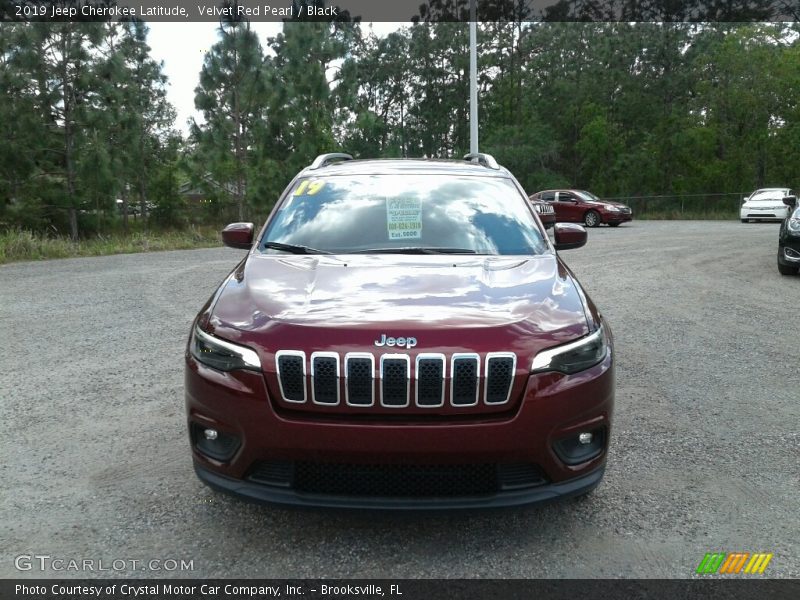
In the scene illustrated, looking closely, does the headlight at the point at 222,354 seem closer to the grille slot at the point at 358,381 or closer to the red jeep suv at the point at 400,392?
the red jeep suv at the point at 400,392

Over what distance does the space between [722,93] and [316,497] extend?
145 feet

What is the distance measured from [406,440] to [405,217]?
5.91ft

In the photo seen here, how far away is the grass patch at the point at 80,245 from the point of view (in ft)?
51.9

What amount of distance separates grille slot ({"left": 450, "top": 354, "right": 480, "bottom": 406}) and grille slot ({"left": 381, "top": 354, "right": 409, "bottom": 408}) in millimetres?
177

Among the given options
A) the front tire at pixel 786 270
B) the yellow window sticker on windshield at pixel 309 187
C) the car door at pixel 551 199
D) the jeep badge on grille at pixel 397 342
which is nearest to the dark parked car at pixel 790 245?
the front tire at pixel 786 270

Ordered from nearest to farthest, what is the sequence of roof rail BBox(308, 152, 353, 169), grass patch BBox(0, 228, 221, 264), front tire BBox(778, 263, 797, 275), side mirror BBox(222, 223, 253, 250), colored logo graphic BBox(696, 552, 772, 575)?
colored logo graphic BBox(696, 552, 772, 575), side mirror BBox(222, 223, 253, 250), roof rail BBox(308, 152, 353, 169), front tire BBox(778, 263, 797, 275), grass patch BBox(0, 228, 221, 264)

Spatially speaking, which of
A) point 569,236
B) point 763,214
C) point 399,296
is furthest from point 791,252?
point 763,214

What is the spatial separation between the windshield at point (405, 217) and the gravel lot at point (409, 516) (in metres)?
1.35

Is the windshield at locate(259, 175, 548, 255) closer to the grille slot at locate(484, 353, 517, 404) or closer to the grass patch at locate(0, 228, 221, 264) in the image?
the grille slot at locate(484, 353, 517, 404)

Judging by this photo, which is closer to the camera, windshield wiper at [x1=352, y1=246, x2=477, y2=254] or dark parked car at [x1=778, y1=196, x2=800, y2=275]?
windshield wiper at [x1=352, y1=246, x2=477, y2=254]

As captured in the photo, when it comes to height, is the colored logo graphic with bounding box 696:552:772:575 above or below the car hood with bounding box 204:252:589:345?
below

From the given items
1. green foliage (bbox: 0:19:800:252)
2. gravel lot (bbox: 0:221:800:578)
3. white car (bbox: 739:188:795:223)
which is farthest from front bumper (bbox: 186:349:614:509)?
white car (bbox: 739:188:795:223)

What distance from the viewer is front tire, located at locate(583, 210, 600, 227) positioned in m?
28.9

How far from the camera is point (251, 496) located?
2.73 metres
